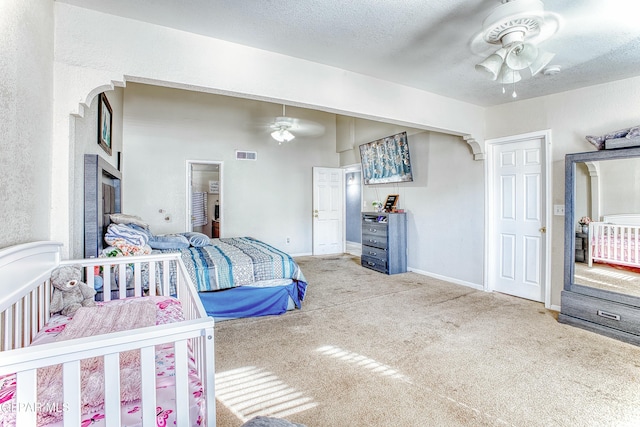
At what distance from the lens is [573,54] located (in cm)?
249

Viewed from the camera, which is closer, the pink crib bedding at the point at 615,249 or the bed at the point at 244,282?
the pink crib bedding at the point at 615,249

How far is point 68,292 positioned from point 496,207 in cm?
444

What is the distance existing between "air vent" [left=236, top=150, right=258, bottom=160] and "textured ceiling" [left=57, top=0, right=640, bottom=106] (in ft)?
11.5

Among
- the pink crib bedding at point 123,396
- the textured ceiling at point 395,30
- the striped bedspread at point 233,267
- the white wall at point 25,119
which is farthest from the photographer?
the striped bedspread at point 233,267

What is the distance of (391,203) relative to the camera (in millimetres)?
5434

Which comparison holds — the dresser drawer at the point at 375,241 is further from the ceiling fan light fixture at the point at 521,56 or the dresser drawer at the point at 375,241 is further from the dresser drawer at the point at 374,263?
the ceiling fan light fixture at the point at 521,56

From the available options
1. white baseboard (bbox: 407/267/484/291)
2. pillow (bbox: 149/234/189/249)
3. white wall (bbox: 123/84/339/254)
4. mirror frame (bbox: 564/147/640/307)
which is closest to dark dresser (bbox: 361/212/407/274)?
white baseboard (bbox: 407/267/484/291)

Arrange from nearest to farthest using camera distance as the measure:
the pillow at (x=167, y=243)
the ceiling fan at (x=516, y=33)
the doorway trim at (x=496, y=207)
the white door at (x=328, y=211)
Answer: the ceiling fan at (x=516, y=33) → the pillow at (x=167, y=243) → the doorway trim at (x=496, y=207) → the white door at (x=328, y=211)

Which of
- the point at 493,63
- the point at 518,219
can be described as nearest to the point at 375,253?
the point at 518,219

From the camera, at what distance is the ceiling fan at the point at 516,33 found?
1.56m

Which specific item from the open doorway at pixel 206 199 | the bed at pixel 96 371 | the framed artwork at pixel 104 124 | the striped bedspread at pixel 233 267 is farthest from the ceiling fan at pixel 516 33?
the open doorway at pixel 206 199

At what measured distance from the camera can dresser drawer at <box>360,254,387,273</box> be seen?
16.6ft

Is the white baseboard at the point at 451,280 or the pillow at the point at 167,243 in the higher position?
the pillow at the point at 167,243

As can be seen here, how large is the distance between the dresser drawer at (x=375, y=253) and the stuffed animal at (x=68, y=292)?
3.96 metres
